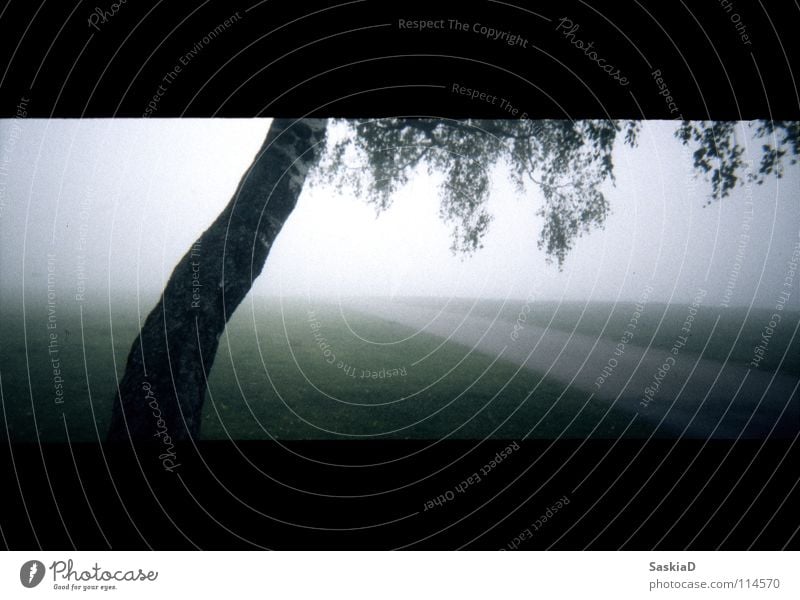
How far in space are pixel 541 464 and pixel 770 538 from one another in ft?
4.85

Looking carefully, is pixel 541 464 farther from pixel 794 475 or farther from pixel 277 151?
pixel 277 151

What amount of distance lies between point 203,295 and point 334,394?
27.5 feet

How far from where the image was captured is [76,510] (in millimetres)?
2225

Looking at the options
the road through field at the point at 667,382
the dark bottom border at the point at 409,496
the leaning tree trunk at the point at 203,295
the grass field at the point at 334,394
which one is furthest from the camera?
the grass field at the point at 334,394

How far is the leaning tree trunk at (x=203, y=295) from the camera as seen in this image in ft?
11.1

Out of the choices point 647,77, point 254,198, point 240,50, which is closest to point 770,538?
point 647,77

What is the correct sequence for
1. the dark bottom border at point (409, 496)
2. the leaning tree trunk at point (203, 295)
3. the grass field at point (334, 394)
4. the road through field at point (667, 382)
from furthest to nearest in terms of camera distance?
1. the grass field at point (334, 394)
2. the road through field at point (667, 382)
3. the leaning tree trunk at point (203, 295)
4. the dark bottom border at point (409, 496)

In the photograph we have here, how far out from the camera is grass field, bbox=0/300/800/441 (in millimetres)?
8734
